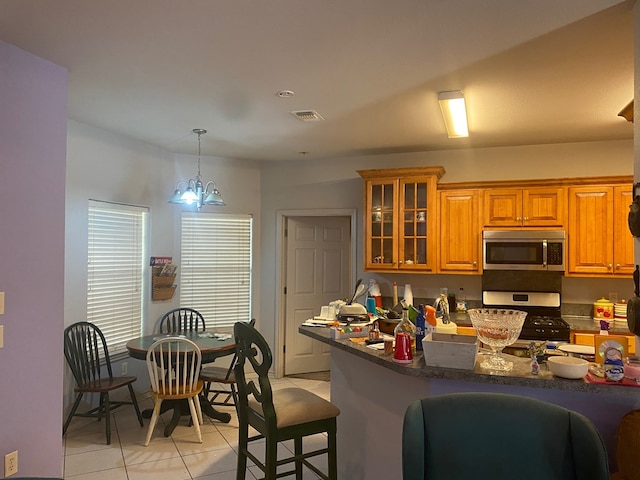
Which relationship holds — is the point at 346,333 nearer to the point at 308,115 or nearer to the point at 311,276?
the point at 308,115

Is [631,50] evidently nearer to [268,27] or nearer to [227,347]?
[268,27]

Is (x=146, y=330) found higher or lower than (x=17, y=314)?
lower

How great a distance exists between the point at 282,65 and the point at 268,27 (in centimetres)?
48

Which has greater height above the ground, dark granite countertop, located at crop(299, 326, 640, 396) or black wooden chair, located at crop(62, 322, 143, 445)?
dark granite countertop, located at crop(299, 326, 640, 396)

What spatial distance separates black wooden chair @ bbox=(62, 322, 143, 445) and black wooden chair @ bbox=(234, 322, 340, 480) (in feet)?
5.66

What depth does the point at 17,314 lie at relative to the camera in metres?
2.64

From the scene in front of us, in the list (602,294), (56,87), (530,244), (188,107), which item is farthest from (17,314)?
(602,294)

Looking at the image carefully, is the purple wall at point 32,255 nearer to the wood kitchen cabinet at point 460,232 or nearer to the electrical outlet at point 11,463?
the electrical outlet at point 11,463

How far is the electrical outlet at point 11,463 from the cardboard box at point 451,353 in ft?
7.45

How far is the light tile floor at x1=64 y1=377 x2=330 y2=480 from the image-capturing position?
10.9 feet

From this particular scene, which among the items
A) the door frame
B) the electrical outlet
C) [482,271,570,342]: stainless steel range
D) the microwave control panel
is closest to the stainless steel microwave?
the microwave control panel

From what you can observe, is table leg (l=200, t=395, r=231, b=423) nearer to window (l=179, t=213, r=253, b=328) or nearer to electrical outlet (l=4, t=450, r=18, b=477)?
window (l=179, t=213, r=253, b=328)

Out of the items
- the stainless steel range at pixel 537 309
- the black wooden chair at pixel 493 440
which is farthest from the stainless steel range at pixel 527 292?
the black wooden chair at pixel 493 440

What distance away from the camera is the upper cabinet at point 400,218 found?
487 cm
